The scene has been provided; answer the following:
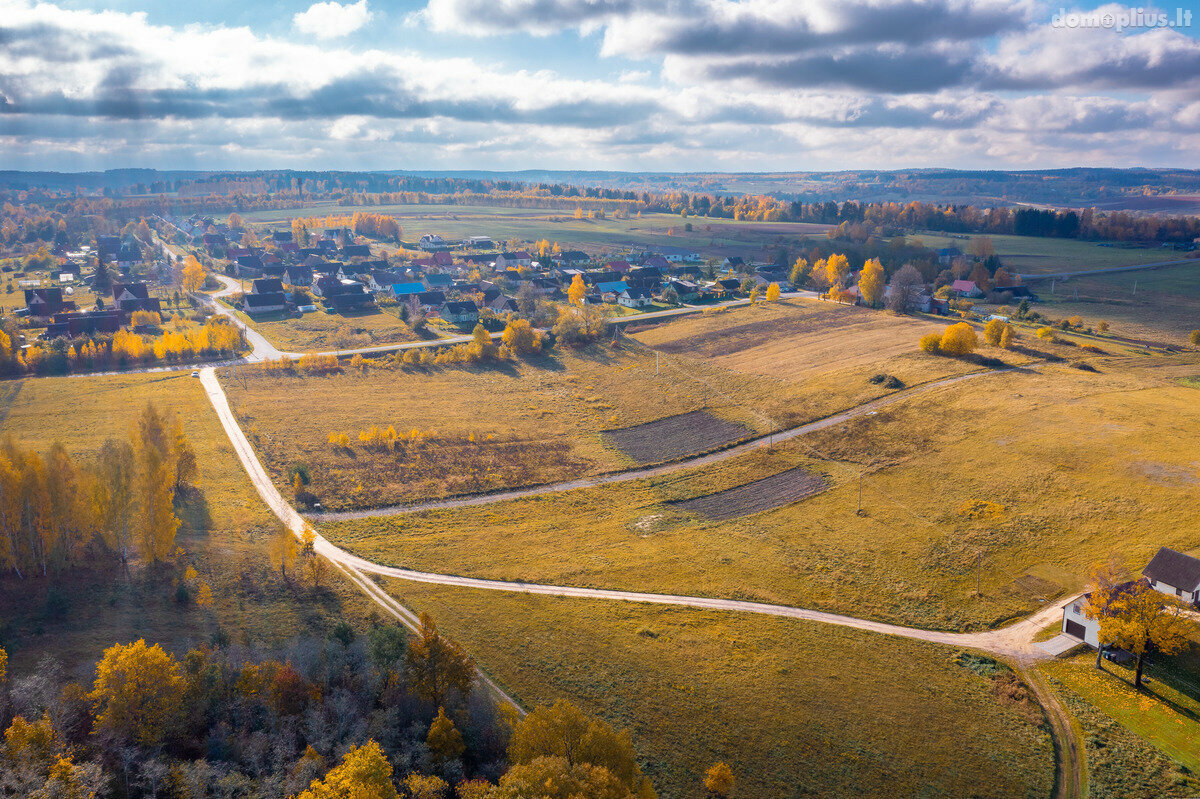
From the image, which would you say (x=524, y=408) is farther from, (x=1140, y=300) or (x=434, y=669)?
(x=1140, y=300)

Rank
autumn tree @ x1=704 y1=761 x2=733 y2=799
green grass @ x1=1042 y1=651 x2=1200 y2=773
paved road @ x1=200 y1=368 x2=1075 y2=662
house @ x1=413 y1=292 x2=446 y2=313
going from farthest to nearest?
house @ x1=413 y1=292 x2=446 y2=313
paved road @ x1=200 y1=368 x2=1075 y2=662
green grass @ x1=1042 y1=651 x2=1200 y2=773
autumn tree @ x1=704 y1=761 x2=733 y2=799

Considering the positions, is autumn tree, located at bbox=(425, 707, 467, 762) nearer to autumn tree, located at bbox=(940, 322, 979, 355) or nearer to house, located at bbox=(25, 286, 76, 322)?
Result: autumn tree, located at bbox=(940, 322, 979, 355)

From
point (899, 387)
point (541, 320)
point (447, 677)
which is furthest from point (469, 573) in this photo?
point (541, 320)

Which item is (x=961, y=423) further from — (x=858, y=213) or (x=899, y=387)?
(x=858, y=213)

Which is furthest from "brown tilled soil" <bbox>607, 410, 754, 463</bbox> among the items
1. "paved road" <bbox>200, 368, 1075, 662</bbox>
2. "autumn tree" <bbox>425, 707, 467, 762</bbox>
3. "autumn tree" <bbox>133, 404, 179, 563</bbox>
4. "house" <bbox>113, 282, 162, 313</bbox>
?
"house" <bbox>113, 282, 162, 313</bbox>

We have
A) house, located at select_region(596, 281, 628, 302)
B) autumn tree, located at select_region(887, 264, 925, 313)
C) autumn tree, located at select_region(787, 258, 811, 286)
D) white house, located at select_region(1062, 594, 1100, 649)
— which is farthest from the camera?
autumn tree, located at select_region(787, 258, 811, 286)

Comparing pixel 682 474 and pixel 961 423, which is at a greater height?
pixel 961 423

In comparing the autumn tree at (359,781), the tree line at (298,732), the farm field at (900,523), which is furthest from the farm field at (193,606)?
the autumn tree at (359,781)
